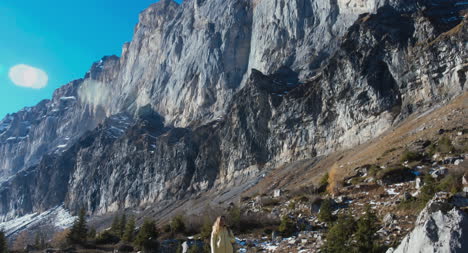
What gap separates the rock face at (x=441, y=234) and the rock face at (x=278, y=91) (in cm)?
6896

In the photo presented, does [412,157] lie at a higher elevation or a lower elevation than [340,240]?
higher

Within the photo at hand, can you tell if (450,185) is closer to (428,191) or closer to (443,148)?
(428,191)

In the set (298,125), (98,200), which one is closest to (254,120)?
(298,125)

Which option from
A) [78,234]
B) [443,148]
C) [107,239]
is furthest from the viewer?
[78,234]

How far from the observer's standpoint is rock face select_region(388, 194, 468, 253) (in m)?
9.93

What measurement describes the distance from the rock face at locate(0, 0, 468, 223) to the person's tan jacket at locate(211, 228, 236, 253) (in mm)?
73592

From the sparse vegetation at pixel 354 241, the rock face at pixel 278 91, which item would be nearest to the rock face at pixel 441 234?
the sparse vegetation at pixel 354 241

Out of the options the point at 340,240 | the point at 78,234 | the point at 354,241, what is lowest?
the point at 354,241

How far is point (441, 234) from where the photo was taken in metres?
10.3

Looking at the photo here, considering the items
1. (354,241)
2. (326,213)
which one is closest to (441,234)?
(354,241)

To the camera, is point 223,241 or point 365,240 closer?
point 223,241

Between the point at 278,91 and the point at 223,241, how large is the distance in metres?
117

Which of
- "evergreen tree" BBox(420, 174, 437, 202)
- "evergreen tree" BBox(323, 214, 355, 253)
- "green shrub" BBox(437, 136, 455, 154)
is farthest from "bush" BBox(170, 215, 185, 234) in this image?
"green shrub" BBox(437, 136, 455, 154)

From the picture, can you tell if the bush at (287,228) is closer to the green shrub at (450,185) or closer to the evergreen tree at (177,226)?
the green shrub at (450,185)
